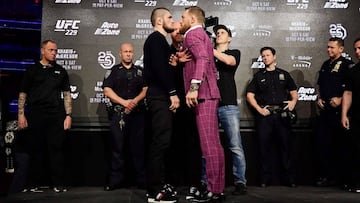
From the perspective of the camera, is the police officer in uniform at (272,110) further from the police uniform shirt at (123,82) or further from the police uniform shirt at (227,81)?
the police uniform shirt at (123,82)

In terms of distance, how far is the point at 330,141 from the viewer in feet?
17.2

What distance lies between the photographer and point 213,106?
386 centimetres

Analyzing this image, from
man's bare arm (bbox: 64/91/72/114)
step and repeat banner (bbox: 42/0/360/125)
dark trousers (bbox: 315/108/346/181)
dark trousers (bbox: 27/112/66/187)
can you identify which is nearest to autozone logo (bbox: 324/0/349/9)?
step and repeat banner (bbox: 42/0/360/125)

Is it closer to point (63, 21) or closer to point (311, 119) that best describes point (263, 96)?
point (311, 119)

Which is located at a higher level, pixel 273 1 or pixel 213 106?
pixel 273 1

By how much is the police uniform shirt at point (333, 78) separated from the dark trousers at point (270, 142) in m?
0.58

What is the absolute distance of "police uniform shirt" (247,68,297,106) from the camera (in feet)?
17.3

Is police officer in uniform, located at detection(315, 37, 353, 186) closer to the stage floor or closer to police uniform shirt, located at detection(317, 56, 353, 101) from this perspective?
police uniform shirt, located at detection(317, 56, 353, 101)

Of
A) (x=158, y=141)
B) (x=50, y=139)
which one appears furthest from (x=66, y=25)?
(x=158, y=141)

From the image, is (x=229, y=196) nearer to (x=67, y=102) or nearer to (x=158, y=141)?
(x=158, y=141)

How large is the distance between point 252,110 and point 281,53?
81 centimetres

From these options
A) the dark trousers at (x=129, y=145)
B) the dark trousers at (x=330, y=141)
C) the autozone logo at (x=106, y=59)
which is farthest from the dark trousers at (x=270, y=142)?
the autozone logo at (x=106, y=59)

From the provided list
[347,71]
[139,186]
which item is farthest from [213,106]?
[347,71]

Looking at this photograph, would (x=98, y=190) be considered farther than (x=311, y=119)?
No
